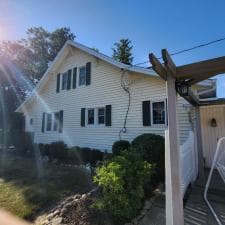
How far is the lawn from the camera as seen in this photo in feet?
17.4

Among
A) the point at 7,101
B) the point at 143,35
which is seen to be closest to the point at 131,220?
the point at 143,35

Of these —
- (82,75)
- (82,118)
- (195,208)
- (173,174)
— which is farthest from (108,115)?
(173,174)

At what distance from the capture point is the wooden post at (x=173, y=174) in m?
3.48

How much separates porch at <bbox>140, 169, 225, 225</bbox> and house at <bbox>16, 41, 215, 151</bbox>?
3122 millimetres

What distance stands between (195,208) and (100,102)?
25.6ft

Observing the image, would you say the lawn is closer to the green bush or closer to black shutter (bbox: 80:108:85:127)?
the green bush

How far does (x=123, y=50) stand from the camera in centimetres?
3012

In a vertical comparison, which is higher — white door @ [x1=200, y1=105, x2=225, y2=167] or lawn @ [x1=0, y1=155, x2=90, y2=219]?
white door @ [x1=200, y1=105, x2=225, y2=167]

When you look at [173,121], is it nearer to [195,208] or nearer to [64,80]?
[195,208]

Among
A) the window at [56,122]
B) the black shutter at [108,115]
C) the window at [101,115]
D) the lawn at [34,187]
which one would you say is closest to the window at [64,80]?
the window at [56,122]

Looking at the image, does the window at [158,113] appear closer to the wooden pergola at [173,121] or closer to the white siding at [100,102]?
the white siding at [100,102]

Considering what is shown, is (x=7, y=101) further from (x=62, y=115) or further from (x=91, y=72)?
(x=91, y=72)

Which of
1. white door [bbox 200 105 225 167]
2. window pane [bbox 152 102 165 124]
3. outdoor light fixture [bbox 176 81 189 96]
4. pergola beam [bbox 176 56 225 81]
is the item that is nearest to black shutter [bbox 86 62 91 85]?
window pane [bbox 152 102 165 124]

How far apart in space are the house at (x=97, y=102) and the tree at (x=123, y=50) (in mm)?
16329
